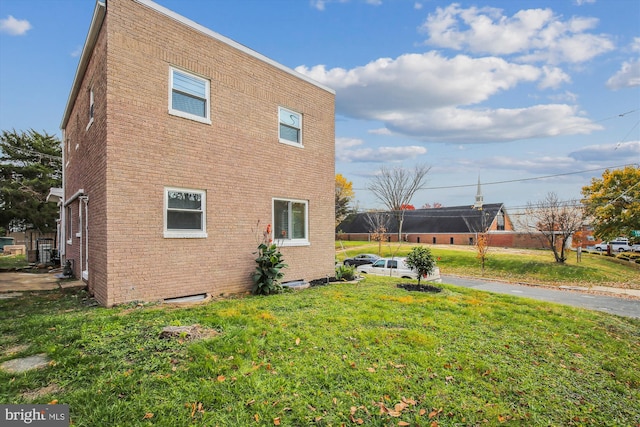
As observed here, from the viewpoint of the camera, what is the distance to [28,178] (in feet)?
104

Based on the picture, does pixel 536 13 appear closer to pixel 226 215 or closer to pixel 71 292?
pixel 226 215

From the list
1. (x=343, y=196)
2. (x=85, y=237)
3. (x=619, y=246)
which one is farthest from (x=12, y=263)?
(x=619, y=246)

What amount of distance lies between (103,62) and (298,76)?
566cm

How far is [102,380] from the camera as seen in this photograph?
11.4 ft

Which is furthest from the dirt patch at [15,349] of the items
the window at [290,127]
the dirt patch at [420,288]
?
the dirt patch at [420,288]

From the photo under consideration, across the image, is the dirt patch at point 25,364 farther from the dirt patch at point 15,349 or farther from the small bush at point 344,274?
the small bush at point 344,274

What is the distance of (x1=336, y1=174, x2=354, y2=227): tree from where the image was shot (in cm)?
5244

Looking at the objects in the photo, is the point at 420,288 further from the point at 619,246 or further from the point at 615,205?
the point at 619,246

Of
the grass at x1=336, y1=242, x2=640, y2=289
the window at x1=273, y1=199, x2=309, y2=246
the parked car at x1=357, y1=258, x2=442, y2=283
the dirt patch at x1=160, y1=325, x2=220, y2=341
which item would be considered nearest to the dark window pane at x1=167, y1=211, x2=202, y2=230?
the window at x1=273, y1=199, x2=309, y2=246

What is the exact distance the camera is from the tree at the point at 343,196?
172 ft

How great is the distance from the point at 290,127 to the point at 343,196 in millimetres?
43954

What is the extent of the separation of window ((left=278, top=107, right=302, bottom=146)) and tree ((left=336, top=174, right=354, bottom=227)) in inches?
1603

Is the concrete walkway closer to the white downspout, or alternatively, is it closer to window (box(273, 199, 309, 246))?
the white downspout

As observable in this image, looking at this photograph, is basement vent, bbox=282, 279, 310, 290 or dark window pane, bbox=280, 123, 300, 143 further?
dark window pane, bbox=280, 123, 300, 143
